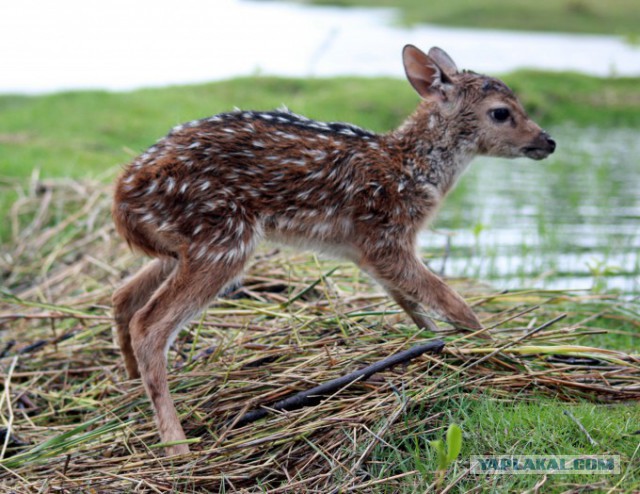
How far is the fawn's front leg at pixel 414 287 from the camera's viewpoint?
15.4 ft

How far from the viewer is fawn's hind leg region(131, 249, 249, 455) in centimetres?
430

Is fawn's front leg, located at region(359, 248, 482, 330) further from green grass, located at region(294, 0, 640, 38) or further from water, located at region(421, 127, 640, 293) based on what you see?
green grass, located at region(294, 0, 640, 38)

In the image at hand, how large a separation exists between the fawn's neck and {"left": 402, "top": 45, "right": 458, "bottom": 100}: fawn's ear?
92 millimetres

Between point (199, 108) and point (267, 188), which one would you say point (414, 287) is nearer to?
point (267, 188)

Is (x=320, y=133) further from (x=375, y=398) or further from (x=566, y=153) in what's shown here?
(x=566, y=153)

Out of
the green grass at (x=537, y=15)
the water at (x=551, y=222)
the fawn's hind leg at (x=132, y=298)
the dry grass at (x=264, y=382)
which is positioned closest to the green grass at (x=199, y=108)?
the water at (x=551, y=222)

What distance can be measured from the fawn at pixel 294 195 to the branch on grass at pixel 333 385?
14.4 inches

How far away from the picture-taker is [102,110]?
13227mm

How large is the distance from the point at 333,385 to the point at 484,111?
6.31ft

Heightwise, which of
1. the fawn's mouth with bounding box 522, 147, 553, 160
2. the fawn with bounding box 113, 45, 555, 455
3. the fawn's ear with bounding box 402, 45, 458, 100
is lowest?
the fawn with bounding box 113, 45, 555, 455

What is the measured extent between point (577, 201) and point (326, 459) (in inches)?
268

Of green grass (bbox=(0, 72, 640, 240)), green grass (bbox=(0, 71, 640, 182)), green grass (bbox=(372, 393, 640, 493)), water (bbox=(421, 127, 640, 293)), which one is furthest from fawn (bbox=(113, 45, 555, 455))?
green grass (bbox=(0, 71, 640, 182))

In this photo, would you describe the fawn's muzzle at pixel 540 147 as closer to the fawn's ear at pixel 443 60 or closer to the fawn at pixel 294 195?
the fawn at pixel 294 195

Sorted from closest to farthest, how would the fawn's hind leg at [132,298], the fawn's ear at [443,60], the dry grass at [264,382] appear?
the dry grass at [264,382]
the fawn's hind leg at [132,298]
the fawn's ear at [443,60]
